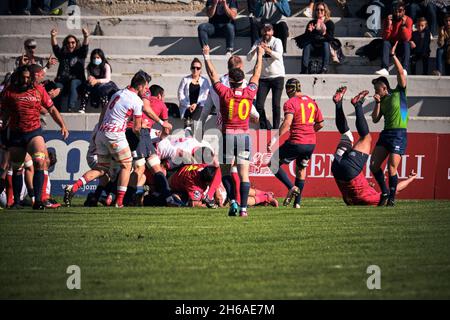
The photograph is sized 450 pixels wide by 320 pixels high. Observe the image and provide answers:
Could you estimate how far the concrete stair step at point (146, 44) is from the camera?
24.8 m

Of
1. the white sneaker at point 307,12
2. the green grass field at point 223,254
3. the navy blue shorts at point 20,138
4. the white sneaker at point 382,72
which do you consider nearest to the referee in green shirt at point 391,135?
the green grass field at point 223,254

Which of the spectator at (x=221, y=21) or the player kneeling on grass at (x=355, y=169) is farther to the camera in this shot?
the spectator at (x=221, y=21)

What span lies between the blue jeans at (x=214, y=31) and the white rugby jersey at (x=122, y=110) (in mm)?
7073

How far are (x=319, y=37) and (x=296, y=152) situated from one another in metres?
5.94

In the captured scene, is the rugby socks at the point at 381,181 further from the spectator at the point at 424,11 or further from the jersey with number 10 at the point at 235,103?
the spectator at the point at 424,11

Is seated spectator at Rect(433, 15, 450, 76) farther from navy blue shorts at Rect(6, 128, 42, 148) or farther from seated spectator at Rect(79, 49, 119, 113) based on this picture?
navy blue shorts at Rect(6, 128, 42, 148)

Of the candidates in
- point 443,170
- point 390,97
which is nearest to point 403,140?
point 390,97

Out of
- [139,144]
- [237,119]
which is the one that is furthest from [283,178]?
[237,119]

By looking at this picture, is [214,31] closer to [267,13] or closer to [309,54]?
[267,13]

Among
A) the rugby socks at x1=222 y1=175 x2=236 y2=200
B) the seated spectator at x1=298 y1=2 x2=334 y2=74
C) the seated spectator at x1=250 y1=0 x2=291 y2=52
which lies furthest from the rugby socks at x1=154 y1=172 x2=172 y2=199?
the seated spectator at x1=250 y1=0 x2=291 y2=52

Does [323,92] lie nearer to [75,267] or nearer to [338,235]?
[338,235]

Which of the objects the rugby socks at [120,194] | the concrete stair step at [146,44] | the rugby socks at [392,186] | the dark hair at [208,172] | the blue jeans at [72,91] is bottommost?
the rugby socks at [120,194]

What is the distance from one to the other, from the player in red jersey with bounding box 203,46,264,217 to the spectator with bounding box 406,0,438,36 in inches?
384

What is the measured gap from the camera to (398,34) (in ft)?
77.3
